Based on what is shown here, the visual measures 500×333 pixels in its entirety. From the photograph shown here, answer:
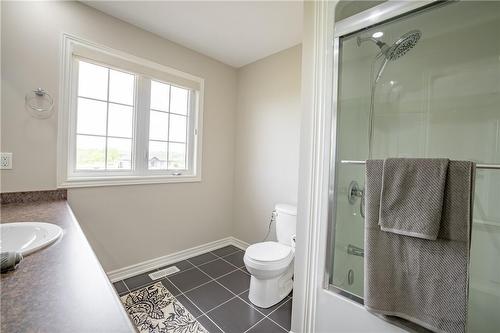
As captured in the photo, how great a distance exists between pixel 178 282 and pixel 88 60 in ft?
6.79

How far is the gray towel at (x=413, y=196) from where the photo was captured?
0.93 meters

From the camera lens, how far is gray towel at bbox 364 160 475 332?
90 centimetres

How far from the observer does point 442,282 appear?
3.05 ft

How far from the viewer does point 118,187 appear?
6.57 feet

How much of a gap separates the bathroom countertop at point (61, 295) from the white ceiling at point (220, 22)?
1869mm

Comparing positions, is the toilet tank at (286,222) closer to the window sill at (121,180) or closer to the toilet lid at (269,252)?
the toilet lid at (269,252)

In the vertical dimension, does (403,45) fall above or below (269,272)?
above

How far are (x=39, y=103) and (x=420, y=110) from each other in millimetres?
2687

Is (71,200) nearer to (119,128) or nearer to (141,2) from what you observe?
(119,128)

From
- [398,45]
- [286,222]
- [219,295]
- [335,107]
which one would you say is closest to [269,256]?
[286,222]

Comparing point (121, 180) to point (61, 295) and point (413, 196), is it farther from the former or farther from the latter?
point (413, 196)

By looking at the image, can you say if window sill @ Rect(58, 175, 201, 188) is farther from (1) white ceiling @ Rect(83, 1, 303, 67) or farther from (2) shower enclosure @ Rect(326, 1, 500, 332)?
(2) shower enclosure @ Rect(326, 1, 500, 332)

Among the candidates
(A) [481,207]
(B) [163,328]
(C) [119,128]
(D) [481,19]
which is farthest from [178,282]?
(D) [481,19]

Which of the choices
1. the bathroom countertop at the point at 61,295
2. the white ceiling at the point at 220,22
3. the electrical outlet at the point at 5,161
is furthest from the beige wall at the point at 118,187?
the bathroom countertop at the point at 61,295
